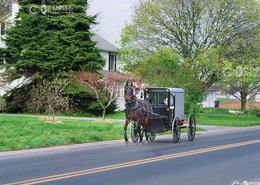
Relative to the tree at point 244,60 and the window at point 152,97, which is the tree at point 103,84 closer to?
the tree at point 244,60

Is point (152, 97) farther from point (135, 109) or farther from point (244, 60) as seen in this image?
point (244, 60)

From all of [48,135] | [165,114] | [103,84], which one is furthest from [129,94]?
[103,84]

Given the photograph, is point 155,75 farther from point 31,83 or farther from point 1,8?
point 1,8

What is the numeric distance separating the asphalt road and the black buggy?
5.73 feet

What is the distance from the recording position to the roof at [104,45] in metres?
59.1

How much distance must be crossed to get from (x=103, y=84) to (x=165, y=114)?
1780 cm

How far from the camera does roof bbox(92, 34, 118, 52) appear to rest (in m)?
59.1

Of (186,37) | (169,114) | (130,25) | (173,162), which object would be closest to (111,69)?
(130,25)

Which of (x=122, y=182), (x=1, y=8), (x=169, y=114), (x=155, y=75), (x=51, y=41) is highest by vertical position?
(x=1, y=8)

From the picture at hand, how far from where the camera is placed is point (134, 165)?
582 inches

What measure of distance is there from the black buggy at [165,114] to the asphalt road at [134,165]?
1.75m

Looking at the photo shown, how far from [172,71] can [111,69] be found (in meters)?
22.9

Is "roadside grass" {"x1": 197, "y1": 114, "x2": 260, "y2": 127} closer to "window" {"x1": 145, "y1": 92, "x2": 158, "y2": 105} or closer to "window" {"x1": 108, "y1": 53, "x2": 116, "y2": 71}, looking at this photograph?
"window" {"x1": 108, "y1": 53, "x2": 116, "y2": 71}

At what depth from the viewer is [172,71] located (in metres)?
37.8
